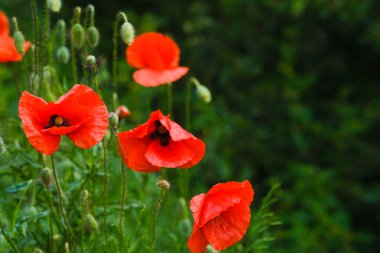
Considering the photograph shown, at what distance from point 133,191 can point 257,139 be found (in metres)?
1.57

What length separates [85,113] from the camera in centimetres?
151

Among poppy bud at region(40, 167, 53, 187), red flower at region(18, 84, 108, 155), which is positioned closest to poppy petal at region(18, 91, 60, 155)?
red flower at region(18, 84, 108, 155)

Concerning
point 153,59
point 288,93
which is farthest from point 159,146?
point 288,93

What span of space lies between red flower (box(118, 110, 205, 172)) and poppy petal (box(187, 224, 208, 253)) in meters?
0.13

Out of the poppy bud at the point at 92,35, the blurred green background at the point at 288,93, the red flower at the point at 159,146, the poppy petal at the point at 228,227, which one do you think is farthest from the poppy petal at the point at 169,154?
the blurred green background at the point at 288,93

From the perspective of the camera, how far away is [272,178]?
12.3ft

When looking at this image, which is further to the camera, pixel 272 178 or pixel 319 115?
pixel 319 115

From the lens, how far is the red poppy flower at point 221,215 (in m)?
1.50

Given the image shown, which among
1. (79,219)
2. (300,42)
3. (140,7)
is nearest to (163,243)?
(79,219)

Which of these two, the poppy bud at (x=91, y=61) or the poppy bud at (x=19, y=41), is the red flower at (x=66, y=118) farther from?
the poppy bud at (x=19, y=41)

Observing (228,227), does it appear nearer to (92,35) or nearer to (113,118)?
(113,118)

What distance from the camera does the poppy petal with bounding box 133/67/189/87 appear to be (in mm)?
1972

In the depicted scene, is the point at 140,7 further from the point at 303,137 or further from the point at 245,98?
the point at 303,137

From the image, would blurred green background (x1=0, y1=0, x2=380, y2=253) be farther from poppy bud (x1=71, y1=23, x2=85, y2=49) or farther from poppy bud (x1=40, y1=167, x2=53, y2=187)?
poppy bud (x1=40, y1=167, x2=53, y2=187)
